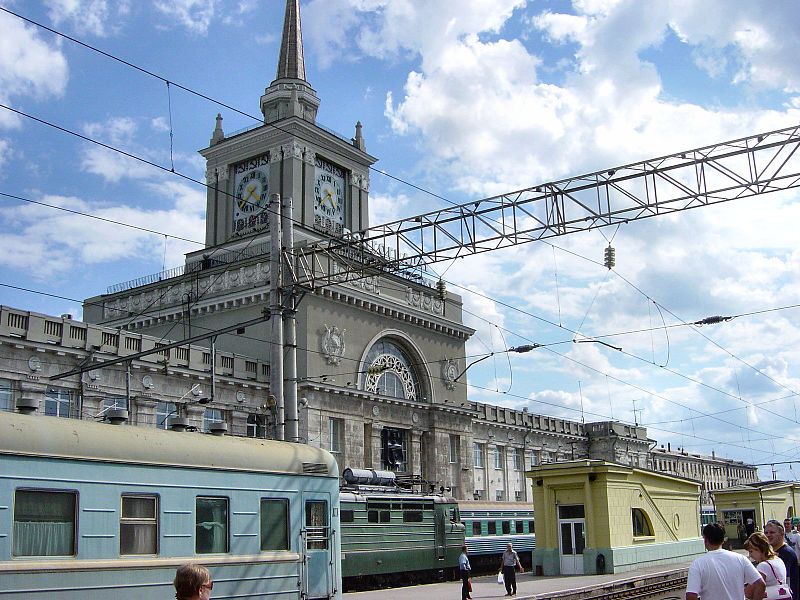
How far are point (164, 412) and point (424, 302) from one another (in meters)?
21.0

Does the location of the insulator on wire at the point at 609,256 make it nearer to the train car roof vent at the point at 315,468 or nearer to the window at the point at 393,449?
the train car roof vent at the point at 315,468

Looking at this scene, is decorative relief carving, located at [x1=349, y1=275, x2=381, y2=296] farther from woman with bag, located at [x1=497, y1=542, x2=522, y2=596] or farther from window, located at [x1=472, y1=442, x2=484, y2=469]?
woman with bag, located at [x1=497, y1=542, x2=522, y2=596]

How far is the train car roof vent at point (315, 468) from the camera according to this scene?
16688 mm

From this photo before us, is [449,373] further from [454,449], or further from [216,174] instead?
[216,174]

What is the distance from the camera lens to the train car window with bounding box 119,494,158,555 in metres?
13.0

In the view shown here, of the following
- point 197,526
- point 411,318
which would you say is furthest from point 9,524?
point 411,318

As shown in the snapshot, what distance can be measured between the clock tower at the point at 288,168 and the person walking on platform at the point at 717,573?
1800 inches

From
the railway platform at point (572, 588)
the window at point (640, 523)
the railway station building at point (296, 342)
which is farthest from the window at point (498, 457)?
the railway platform at point (572, 588)

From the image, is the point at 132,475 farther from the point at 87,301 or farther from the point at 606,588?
the point at 87,301

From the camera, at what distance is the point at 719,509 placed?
4872 centimetres

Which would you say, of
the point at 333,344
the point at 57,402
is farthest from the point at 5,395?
the point at 333,344

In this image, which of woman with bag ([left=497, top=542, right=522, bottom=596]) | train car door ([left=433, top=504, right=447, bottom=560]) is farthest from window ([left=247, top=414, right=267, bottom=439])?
woman with bag ([left=497, top=542, right=522, bottom=596])

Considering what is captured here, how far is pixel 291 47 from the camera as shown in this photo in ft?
195

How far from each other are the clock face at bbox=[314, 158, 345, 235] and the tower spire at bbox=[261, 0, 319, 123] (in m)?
3.30
